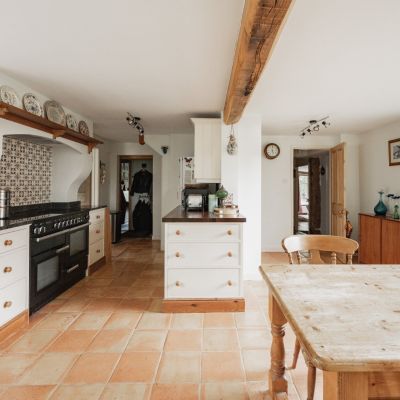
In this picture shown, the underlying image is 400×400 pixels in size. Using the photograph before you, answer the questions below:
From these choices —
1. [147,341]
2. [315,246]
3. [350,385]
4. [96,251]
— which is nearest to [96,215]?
[96,251]

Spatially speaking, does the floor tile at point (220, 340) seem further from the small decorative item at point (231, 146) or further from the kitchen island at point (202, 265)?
the small decorative item at point (231, 146)

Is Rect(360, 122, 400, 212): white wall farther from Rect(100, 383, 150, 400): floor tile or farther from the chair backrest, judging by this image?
Rect(100, 383, 150, 400): floor tile

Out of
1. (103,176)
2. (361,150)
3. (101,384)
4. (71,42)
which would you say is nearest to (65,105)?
(71,42)

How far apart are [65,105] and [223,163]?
2229 millimetres

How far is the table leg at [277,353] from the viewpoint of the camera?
Answer: 4.70 feet

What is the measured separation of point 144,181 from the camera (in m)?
7.14

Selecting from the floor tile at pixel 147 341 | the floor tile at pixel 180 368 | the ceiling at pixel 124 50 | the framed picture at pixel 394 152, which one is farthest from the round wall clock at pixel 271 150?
the floor tile at pixel 180 368

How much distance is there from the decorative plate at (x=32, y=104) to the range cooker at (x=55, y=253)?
3.79 feet

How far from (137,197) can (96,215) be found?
137 inches

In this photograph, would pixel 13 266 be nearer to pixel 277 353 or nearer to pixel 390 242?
pixel 277 353

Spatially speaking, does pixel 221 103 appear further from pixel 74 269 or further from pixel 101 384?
pixel 101 384

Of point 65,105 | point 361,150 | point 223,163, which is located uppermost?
point 65,105

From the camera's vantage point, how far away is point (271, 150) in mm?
5355

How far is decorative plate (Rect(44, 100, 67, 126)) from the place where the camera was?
3283mm
